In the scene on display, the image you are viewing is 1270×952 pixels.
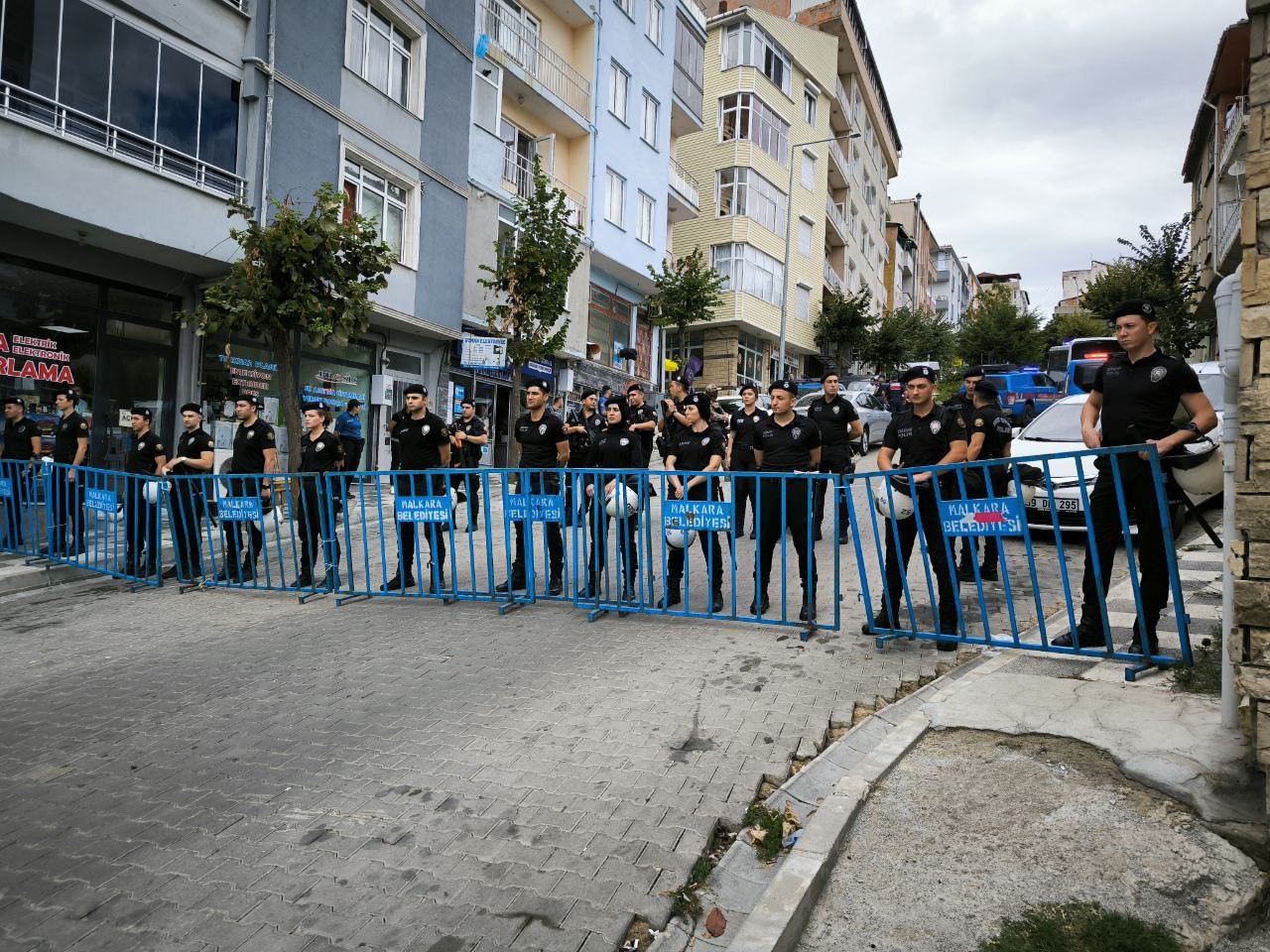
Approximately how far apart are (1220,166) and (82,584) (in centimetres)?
3286

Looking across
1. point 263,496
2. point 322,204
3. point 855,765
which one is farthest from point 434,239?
point 855,765

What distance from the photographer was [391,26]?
1714cm

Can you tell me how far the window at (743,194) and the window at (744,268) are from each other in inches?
53.3

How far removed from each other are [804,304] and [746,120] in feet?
29.7

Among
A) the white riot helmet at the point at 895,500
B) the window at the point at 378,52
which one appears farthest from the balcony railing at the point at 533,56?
the white riot helmet at the point at 895,500

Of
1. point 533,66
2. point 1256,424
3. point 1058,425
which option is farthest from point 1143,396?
point 533,66

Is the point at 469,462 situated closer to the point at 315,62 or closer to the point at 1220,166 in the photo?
the point at 315,62

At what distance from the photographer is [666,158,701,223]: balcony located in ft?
94.2

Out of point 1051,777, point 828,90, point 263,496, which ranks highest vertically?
point 828,90

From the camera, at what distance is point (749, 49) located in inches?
1336

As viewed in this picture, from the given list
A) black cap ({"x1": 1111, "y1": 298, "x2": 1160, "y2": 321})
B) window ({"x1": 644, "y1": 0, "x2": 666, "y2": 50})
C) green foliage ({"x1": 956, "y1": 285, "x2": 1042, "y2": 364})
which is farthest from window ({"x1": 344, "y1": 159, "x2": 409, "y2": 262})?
green foliage ({"x1": 956, "y1": 285, "x2": 1042, "y2": 364})

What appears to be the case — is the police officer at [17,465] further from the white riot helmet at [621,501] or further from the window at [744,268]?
the window at [744,268]

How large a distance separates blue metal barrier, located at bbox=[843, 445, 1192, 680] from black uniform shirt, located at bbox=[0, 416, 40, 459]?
9.76 meters

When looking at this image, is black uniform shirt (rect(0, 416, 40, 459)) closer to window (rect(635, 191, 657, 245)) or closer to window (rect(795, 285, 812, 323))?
window (rect(635, 191, 657, 245))
